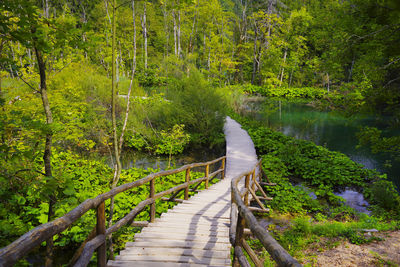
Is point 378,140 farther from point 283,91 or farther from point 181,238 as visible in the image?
point 283,91

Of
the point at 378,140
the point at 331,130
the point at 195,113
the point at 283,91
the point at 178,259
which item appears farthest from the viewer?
the point at 283,91

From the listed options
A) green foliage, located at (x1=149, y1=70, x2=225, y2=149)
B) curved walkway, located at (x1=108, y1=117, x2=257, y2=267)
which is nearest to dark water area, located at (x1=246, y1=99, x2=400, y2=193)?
green foliage, located at (x1=149, y1=70, x2=225, y2=149)

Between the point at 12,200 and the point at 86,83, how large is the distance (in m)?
8.55

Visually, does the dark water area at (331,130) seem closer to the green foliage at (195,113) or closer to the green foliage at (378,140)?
the green foliage at (378,140)

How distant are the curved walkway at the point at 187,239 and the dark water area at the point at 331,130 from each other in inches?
273

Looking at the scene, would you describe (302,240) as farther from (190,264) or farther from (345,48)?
(345,48)

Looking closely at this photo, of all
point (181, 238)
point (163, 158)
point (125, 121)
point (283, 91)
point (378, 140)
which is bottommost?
point (163, 158)

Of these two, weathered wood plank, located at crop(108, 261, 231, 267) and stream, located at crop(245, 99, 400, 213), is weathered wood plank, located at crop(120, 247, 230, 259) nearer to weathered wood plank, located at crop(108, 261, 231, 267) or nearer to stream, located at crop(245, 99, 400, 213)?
weathered wood plank, located at crop(108, 261, 231, 267)

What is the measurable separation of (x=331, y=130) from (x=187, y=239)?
59.8 feet

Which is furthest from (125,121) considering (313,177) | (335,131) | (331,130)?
(331,130)

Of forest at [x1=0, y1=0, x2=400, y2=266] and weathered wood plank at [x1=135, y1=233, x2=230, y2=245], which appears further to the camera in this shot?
weathered wood plank at [x1=135, y1=233, x2=230, y2=245]

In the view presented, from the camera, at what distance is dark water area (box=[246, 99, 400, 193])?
1170cm

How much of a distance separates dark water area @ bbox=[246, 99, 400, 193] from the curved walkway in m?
6.93

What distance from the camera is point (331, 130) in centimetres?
1823
